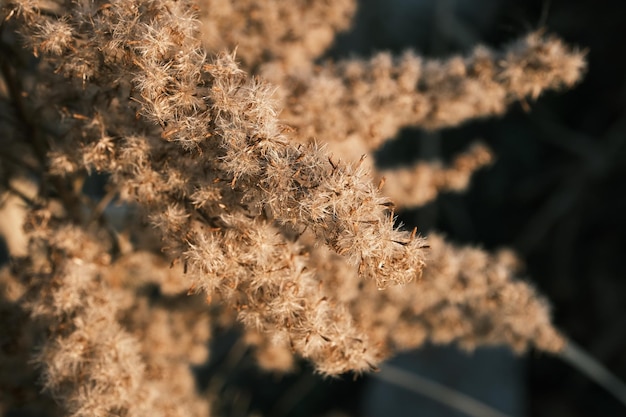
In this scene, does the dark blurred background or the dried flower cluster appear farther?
the dark blurred background

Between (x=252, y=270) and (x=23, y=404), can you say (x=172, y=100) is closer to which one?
(x=252, y=270)

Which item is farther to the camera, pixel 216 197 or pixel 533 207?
pixel 533 207

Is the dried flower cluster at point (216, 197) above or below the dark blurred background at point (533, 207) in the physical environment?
below

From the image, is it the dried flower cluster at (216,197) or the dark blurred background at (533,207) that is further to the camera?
the dark blurred background at (533,207)

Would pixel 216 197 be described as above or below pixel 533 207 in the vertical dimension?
below

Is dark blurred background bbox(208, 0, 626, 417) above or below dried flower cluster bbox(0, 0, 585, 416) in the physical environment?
above
